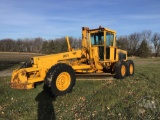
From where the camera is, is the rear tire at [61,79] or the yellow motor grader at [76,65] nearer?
the rear tire at [61,79]

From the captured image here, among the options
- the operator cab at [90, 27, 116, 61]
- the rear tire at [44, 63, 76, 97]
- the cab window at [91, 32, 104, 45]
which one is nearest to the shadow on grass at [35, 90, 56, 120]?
the rear tire at [44, 63, 76, 97]

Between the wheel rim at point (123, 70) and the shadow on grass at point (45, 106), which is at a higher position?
the wheel rim at point (123, 70)

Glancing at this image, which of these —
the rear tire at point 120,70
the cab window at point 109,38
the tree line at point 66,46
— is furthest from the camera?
the tree line at point 66,46

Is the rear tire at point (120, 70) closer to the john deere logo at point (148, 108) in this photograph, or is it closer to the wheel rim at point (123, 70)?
the wheel rim at point (123, 70)

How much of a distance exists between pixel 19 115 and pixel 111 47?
8.66m

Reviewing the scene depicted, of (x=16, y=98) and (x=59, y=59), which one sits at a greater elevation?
(x=59, y=59)

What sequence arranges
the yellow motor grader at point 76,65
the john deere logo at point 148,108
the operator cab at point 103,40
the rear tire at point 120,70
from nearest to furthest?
the john deere logo at point 148,108, the yellow motor grader at point 76,65, the rear tire at point 120,70, the operator cab at point 103,40

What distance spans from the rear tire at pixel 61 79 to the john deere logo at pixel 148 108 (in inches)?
134

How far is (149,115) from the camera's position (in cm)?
743

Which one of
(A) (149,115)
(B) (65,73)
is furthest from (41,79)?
(A) (149,115)

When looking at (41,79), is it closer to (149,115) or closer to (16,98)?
(16,98)

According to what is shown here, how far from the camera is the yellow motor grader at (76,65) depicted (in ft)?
34.8

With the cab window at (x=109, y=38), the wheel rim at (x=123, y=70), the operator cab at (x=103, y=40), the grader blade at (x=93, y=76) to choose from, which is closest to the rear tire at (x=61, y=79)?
the grader blade at (x=93, y=76)

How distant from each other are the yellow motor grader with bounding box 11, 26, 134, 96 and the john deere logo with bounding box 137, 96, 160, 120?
140 inches
